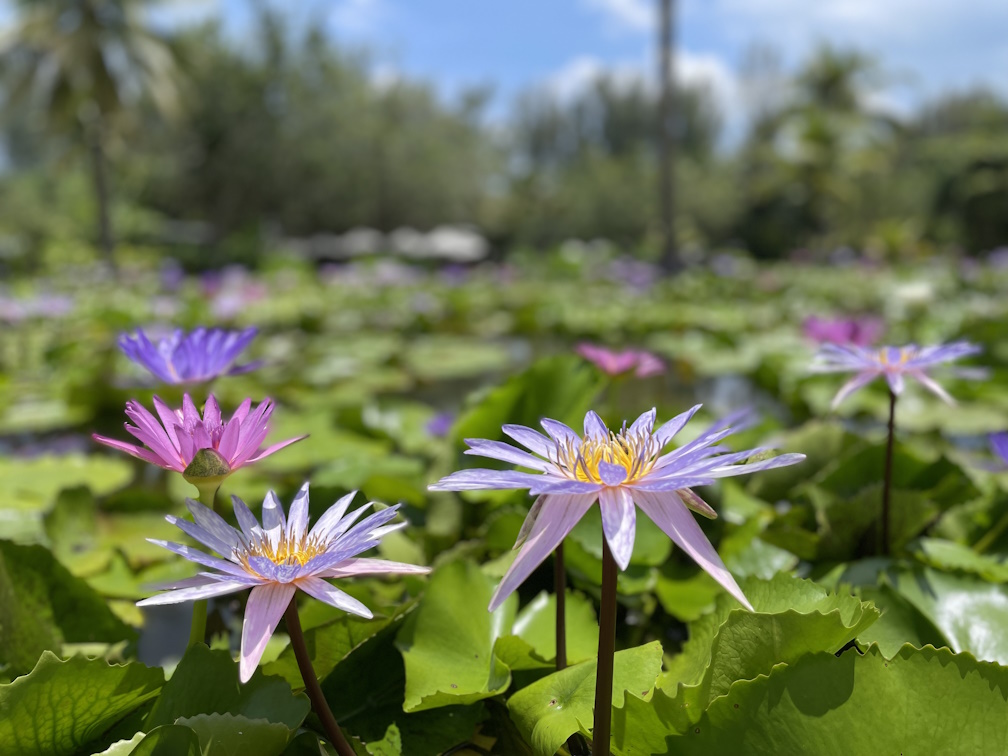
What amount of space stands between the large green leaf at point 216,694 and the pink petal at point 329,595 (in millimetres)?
115

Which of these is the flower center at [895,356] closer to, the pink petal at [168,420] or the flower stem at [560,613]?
the flower stem at [560,613]

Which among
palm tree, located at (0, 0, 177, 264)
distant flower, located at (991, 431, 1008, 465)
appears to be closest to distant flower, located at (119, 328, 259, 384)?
distant flower, located at (991, 431, 1008, 465)

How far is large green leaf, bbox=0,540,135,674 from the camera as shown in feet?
2.41

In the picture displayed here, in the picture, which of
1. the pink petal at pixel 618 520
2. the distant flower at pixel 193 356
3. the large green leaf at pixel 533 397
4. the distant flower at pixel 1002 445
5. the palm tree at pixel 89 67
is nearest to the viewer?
the pink petal at pixel 618 520

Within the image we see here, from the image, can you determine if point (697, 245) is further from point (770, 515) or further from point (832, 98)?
point (770, 515)

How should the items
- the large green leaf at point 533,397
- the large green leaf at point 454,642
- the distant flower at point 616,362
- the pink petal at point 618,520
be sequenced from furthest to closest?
the distant flower at point 616,362 → the large green leaf at point 533,397 → the large green leaf at point 454,642 → the pink petal at point 618,520

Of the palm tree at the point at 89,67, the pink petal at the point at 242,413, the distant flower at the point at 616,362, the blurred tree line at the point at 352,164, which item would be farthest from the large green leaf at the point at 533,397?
the palm tree at the point at 89,67

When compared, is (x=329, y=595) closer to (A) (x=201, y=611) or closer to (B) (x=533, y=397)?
(A) (x=201, y=611)

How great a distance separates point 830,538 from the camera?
3.22 feet

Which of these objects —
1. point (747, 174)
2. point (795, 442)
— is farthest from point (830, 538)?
point (747, 174)

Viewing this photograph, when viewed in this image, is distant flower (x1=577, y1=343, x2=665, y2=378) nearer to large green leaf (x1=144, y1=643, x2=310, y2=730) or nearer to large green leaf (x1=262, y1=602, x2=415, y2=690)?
large green leaf (x1=262, y1=602, x2=415, y2=690)

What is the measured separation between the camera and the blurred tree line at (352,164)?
53.0 feet

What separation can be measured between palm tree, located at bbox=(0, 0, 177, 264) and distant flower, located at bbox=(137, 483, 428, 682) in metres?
16.4

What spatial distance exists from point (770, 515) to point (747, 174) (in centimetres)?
3312
